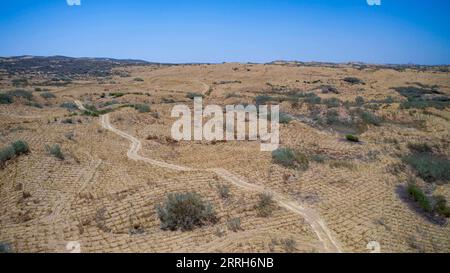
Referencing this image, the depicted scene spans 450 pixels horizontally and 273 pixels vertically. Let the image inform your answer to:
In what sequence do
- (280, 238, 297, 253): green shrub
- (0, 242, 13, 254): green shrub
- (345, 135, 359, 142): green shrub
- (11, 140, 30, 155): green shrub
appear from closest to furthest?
1. (0, 242, 13, 254): green shrub
2. (280, 238, 297, 253): green shrub
3. (11, 140, 30, 155): green shrub
4. (345, 135, 359, 142): green shrub

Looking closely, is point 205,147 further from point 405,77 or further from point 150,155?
point 405,77

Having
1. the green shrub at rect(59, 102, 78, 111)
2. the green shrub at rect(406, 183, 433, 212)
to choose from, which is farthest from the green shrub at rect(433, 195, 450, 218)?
the green shrub at rect(59, 102, 78, 111)

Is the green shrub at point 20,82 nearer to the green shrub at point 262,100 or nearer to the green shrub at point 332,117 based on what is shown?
the green shrub at point 262,100

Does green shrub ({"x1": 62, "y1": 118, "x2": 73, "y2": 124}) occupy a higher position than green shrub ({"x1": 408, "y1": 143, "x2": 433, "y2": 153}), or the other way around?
green shrub ({"x1": 62, "y1": 118, "x2": 73, "y2": 124})

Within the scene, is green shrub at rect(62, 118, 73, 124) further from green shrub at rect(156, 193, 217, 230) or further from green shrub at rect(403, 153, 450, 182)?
green shrub at rect(403, 153, 450, 182)

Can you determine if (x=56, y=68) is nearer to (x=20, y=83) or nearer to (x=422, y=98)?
(x=20, y=83)

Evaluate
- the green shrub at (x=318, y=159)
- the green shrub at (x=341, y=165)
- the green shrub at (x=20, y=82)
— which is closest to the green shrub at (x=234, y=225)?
the green shrub at (x=341, y=165)

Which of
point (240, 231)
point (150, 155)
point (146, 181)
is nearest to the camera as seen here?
point (240, 231)

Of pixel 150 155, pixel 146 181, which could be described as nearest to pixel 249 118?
pixel 150 155
